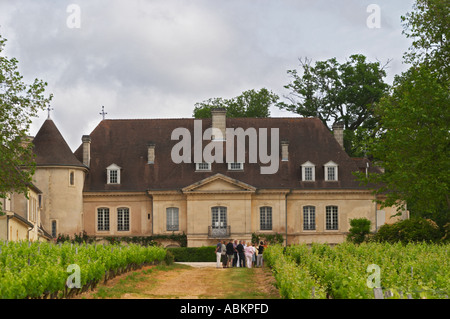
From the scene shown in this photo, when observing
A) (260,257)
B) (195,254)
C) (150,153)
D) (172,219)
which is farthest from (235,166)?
(260,257)

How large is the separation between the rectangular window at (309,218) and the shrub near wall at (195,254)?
32.2 ft

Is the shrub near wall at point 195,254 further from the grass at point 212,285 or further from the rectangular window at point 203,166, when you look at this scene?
the grass at point 212,285

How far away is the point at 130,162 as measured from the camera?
57.0 meters

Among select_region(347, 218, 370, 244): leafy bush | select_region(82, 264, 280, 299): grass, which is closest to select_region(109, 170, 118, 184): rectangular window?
select_region(347, 218, 370, 244): leafy bush

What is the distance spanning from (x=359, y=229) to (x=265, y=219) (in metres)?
7.73

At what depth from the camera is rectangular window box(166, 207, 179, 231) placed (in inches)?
2174

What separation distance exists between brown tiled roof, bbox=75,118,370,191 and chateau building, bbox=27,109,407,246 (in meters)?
0.07

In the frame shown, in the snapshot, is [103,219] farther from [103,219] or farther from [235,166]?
[235,166]

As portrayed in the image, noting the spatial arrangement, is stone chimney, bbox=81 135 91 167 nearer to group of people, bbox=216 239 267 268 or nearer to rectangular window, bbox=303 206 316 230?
rectangular window, bbox=303 206 316 230

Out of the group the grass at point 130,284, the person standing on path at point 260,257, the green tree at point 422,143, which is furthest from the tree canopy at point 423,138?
the grass at point 130,284

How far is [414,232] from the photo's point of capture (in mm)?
39625
